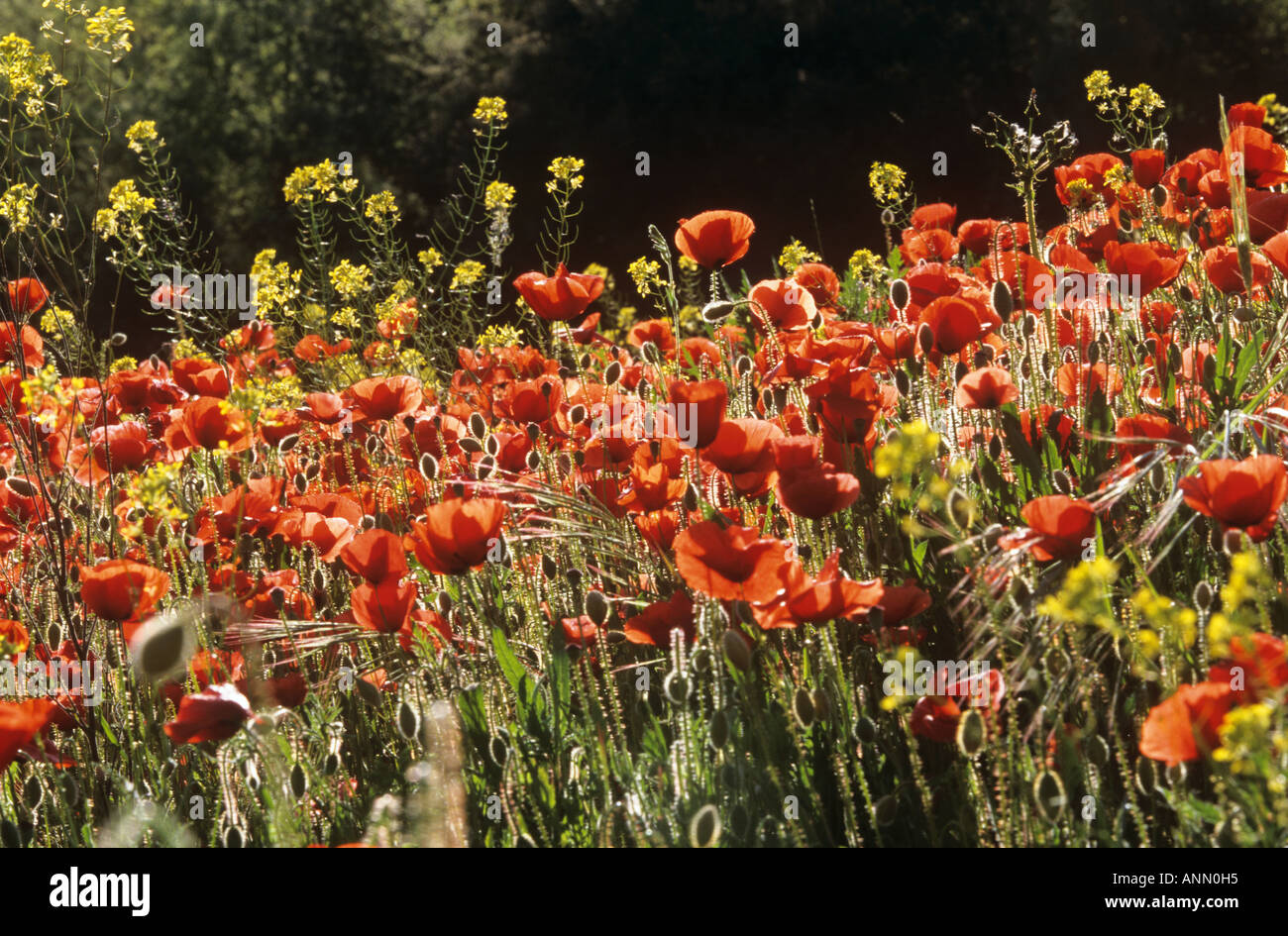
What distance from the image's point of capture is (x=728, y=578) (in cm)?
157

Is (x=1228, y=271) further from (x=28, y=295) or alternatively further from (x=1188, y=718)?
(x=28, y=295)

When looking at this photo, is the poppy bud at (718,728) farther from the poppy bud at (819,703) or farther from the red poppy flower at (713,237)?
the red poppy flower at (713,237)

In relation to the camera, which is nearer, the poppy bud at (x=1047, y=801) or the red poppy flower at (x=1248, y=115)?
the poppy bud at (x=1047, y=801)

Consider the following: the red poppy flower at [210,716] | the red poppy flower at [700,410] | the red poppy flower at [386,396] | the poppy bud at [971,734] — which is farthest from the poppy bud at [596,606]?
the red poppy flower at [386,396]

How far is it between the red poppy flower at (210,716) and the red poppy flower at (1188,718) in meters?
1.06

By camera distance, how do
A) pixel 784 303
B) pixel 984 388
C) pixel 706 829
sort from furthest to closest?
pixel 784 303 → pixel 984 388 → pixel 706 829

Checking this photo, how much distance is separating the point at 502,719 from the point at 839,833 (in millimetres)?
A: 564

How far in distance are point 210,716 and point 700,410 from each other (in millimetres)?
798

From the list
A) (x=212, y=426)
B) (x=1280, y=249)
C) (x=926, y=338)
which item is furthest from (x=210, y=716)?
(x=1280, y=249)

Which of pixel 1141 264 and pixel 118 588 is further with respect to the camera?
pixel 1141 264

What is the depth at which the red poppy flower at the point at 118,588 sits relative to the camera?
6.11 ft
